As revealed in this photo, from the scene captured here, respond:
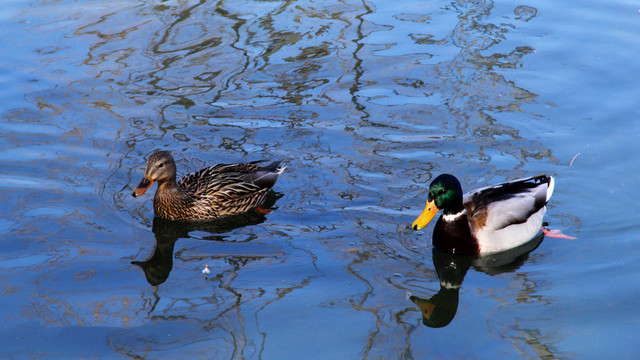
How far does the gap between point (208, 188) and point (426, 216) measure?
2262 millimetres

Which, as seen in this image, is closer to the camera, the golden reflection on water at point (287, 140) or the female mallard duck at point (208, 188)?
the golden reflection on water at point (287, 140)

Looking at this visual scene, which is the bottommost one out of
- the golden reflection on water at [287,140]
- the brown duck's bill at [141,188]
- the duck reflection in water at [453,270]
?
the duck reflection in water at [453,270]

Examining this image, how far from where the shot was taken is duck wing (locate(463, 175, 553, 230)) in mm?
6840

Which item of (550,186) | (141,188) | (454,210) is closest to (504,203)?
(454,210)

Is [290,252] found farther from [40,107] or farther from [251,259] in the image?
[40,107]

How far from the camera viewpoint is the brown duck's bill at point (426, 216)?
6727mm

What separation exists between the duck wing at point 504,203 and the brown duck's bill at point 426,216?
14.4 inches

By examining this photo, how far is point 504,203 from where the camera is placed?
690cm

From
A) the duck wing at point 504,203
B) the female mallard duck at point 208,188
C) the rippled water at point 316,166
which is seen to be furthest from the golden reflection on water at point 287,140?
→ the duck wing at point 504,203

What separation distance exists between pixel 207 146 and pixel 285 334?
3.51 meters

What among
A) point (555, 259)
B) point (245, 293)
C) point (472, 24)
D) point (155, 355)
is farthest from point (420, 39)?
point (155, 355)

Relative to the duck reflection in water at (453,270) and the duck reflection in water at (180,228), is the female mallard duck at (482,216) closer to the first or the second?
the duck reflection in water at (453,270)

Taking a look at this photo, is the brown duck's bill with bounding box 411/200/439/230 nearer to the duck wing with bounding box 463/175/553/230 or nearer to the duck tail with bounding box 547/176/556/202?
the duck wing with bounding box 463/175/553/230

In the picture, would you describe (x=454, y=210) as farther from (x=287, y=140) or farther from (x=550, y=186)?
(x=287, y=140)
